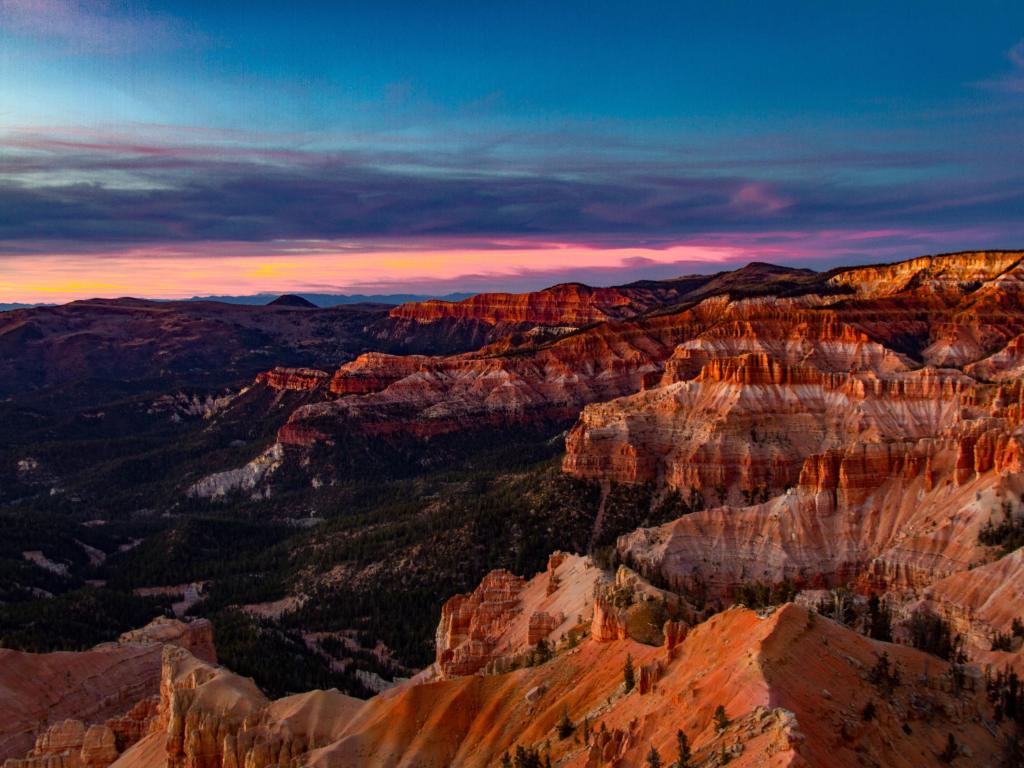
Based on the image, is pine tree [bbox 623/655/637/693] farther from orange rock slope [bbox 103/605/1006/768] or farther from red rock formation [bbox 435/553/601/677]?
red rock formation [bbox 435/553/601/677]

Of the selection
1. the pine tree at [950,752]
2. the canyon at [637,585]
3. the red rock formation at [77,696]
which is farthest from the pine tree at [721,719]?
the red rock formation at [77,696]

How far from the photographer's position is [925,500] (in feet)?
296

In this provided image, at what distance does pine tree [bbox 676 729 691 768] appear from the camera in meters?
33.6

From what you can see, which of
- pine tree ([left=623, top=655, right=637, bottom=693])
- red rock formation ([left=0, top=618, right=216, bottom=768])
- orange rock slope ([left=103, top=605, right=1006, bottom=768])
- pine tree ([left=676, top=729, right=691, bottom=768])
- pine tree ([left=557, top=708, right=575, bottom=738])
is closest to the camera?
pine tree ([left=676, top=729, right=691, bottom=768])

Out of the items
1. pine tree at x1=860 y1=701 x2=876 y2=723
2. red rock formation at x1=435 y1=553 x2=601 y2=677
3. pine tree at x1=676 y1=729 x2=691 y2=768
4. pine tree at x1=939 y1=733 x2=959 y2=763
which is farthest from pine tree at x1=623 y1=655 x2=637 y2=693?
red rock formation at x1=435 y1=553 x2=601 y2=677

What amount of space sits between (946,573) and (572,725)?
42.3 metres

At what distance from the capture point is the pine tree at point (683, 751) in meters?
33.6

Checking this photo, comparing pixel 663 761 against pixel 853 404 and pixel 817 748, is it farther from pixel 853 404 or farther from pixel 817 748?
pixel 853 404

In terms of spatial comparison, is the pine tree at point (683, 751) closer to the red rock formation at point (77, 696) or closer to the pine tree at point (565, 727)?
the pine tree at point (565, 727)

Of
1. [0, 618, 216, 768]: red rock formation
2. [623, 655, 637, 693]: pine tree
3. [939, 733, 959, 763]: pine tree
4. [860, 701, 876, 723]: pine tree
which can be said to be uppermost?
[860, 701, 876, 723]: pine tree

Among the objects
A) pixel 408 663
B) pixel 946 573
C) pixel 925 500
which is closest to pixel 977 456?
pixel 925 500

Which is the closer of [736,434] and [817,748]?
[817,748]

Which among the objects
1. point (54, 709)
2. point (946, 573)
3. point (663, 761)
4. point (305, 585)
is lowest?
point (305, 585)

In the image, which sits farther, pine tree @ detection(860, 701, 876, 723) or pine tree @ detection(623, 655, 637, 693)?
pine tree @ detection(623, 655, 637, 693)
